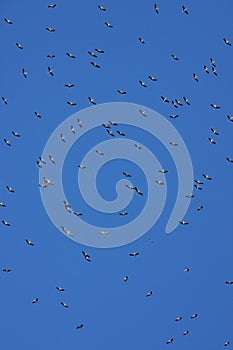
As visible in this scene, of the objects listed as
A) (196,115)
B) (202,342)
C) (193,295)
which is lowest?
(202,342)

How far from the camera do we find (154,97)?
2.91 metres

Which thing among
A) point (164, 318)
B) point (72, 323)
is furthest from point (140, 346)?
point (72, 323)

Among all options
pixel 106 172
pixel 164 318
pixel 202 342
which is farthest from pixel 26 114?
pixel 202 342

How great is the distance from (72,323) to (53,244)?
1.40ft

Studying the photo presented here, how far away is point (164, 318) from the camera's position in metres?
2.93

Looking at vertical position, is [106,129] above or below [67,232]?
above

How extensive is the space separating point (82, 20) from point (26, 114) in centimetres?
57

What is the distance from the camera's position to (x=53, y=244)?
Result: 287cm

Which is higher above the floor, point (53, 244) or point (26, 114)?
point (26, 114)

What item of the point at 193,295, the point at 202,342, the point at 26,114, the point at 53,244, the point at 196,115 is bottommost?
the point at 202,342

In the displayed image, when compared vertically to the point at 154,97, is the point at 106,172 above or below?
below

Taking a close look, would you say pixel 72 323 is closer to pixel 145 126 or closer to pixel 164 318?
pixel 164 318

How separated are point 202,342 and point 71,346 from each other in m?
0.69

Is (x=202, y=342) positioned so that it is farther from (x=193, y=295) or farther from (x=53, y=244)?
(x=53, y=244)
